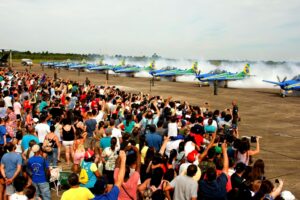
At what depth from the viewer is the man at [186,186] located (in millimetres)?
5098

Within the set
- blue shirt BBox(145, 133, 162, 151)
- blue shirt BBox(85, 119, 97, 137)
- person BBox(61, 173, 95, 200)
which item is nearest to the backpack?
person BBox(61, 173, 95, 200)

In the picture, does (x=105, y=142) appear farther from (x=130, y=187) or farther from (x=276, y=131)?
(x=276, y=131)

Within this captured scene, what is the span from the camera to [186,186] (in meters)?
5.14

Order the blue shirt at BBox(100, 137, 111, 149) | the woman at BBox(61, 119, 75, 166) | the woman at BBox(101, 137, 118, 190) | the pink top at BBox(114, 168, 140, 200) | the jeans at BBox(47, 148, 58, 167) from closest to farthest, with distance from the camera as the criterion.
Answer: the pink top at BBox(114, 168, 140, 200) < the woman at BBox(101, 137, 118, 190) < the blue shirt at BBox(100, 137, 111, 149) < the jeans at BBox(47, 148, 58, 167) < the woman at BBox(61, 119, 75, 166)

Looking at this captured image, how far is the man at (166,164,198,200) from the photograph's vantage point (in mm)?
5098

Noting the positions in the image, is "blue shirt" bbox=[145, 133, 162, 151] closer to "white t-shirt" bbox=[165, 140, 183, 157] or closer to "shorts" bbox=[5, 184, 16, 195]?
"white t-shirt" bbox=[165, 140, 183, 157]

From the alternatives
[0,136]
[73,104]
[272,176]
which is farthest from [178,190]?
[73,104]

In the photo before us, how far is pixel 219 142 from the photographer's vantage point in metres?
8.07

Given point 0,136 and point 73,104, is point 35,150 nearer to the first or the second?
point 0,136

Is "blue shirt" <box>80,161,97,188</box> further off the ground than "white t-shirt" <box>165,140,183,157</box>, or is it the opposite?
"white t-shirt" <box>165,140,183,157</box>

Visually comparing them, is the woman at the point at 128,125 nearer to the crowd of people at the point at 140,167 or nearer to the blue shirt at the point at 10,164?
the crowd of people at the point at 140,167

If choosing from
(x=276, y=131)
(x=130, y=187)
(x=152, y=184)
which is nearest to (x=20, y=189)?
(x=130, y=187)

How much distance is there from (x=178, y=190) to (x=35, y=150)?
2961 millimetres

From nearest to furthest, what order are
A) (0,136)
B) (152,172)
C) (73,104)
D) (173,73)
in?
(152,172)
(0,136)
(73,104)
(173,73)
